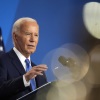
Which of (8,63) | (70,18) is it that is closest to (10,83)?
(8,63)

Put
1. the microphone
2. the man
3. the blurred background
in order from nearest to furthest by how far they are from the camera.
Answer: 1. the microphone
2. the man
3. the blurred background

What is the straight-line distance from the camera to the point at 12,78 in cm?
108

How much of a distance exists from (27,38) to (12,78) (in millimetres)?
209

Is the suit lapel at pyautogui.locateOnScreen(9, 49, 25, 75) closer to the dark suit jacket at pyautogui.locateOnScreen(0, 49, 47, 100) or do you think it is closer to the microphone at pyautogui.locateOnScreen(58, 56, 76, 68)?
the dark suit jacket at pyautogui.locateOnScreen(0, 49, 47, 100)

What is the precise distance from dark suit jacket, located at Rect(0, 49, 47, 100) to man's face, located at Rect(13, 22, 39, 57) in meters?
0.05

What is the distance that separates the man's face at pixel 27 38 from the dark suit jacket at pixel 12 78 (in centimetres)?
5

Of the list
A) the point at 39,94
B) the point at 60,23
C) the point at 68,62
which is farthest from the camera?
the point at 60,23

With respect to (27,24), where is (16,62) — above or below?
below

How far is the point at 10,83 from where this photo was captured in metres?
0.91

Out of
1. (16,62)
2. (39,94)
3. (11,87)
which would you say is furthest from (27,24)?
(39,94)

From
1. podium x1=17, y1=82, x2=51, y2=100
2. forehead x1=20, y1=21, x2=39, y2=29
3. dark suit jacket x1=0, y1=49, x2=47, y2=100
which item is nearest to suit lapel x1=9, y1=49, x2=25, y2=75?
dark suit jacket x1=0, y1=49, x2=47, y2=100

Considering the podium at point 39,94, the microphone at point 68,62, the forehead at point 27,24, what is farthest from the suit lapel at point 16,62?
the podium at point 39,94

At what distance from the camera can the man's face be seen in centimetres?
115

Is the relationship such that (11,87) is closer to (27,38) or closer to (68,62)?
(68,62)
